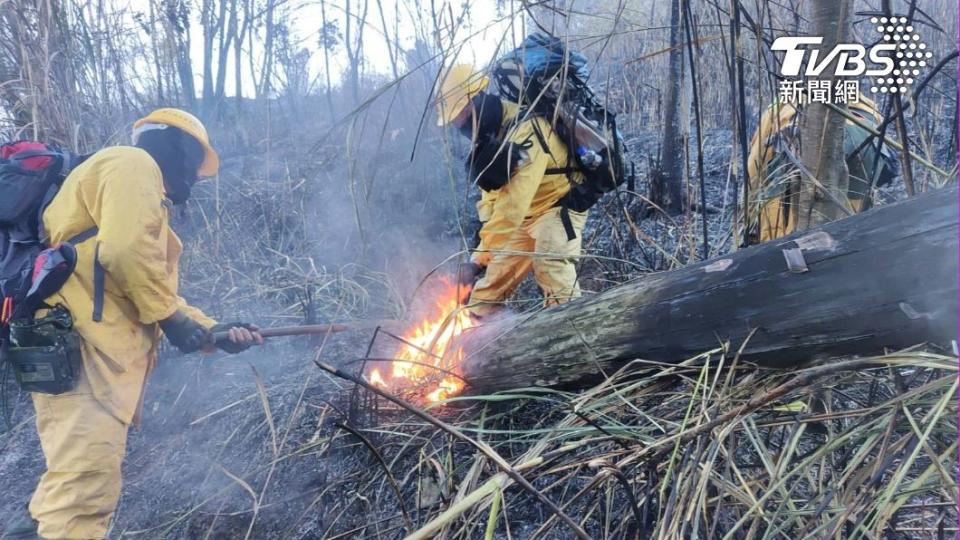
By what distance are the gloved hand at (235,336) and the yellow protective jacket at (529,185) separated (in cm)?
134

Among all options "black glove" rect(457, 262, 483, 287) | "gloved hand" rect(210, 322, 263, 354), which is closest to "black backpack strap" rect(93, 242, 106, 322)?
"gloved hand" rect(210, 322, 263, 354)

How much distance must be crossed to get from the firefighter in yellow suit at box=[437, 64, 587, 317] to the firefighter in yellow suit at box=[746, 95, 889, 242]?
1.13 metres

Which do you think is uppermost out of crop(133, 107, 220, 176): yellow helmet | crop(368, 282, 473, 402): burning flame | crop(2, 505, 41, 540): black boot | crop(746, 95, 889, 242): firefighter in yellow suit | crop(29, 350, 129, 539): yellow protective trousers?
crop(133, 107, 220, 176): yellow helmet

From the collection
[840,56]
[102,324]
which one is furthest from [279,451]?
[840,56]

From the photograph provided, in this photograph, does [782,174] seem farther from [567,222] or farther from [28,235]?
[28,235]

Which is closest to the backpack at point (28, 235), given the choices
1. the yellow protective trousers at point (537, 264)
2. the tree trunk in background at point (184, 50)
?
the yellow protective trousers at point (537, 264)

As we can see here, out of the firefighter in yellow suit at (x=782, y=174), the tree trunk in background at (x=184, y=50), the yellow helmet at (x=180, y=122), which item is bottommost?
the firefighter in yellow suit at (x=782, y=174)

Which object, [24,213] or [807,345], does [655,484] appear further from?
[24,213]

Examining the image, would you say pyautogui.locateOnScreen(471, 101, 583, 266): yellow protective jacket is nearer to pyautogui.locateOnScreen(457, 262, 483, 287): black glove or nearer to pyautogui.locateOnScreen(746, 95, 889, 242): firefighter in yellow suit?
pyautogui.locateOnScreen(457, 262, 483, 287): black glove

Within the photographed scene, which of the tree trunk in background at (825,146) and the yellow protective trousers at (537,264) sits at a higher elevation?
the tree trunk in background at (825,146)

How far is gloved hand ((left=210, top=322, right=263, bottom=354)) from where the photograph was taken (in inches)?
108

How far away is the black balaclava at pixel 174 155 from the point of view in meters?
2.72

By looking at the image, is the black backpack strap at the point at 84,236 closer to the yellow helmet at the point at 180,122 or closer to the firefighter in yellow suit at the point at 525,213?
the yellow helmet at the point at 180,122

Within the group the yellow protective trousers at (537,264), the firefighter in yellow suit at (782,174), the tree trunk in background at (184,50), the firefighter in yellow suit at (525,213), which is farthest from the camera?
the tree trunk in background at (184,50)
